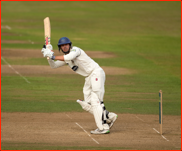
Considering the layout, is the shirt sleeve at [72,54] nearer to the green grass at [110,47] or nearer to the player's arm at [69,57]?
the player's arm at [69,57]

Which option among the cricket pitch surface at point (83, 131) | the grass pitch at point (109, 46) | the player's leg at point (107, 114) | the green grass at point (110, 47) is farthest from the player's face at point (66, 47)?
the green grass at point (110, 47)

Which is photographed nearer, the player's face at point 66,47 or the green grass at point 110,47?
the player's face at point 66,47

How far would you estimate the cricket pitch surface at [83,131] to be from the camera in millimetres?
9062

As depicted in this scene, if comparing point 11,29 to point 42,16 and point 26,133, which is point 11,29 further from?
point 26,133

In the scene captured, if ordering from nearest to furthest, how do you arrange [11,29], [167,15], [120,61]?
[120,61] → [11,29] → [167,15]

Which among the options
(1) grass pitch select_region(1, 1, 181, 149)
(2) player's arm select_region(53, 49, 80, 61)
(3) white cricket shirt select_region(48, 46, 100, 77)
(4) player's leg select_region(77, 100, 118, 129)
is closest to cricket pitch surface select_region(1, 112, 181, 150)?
(4) player's leg select_region(77, 100, 118, 129)

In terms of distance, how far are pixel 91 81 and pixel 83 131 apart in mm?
1206

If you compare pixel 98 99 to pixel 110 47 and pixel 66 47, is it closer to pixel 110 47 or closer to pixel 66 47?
pixel 66 47

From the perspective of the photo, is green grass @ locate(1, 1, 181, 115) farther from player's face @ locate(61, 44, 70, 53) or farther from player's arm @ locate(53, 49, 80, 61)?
player's arm @ locate(53, 49, 80, 61)

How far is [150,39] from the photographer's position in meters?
29.2

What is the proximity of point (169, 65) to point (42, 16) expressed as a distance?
75.9ft

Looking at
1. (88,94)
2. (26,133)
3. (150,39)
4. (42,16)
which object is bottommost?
(26,133)

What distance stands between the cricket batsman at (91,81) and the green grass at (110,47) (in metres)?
2.60

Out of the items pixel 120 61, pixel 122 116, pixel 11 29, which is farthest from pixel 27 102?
pixel 11 29
